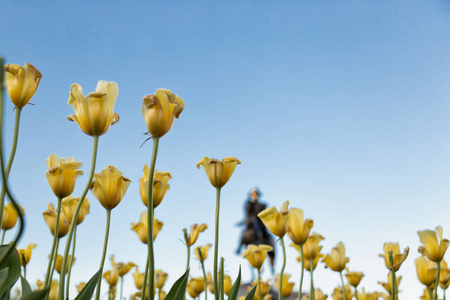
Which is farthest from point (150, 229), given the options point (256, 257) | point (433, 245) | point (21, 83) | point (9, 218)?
point (433, 245)

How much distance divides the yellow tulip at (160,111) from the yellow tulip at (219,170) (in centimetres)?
51

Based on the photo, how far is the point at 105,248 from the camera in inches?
60.0

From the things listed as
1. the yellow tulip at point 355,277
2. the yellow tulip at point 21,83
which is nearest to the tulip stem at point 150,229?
the yellow tulip at point 21,83

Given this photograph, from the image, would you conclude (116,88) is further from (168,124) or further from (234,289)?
(234,289)

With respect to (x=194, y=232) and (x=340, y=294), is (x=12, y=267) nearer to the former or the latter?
(x=194, y=232)

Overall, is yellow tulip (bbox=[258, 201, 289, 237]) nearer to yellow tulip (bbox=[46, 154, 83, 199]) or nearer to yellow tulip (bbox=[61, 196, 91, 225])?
yellow tulip (bbox=[61, 196, 91, 225])

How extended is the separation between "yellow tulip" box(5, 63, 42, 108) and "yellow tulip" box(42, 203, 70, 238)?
629mm

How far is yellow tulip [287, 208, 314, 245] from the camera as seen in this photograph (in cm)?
233

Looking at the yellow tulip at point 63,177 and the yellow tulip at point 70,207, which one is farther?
the yellow tulip at point 70,207

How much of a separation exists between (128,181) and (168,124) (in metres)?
0.42

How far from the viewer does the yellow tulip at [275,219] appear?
7.18 feet

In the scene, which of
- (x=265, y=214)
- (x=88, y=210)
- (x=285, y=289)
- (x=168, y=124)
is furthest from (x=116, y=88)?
(x=285, y=289)

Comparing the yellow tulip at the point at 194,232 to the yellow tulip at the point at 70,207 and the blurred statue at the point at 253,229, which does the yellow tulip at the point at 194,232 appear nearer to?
the yellow tulip at the point at 70,207

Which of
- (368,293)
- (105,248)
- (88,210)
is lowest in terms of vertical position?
(368,293)
